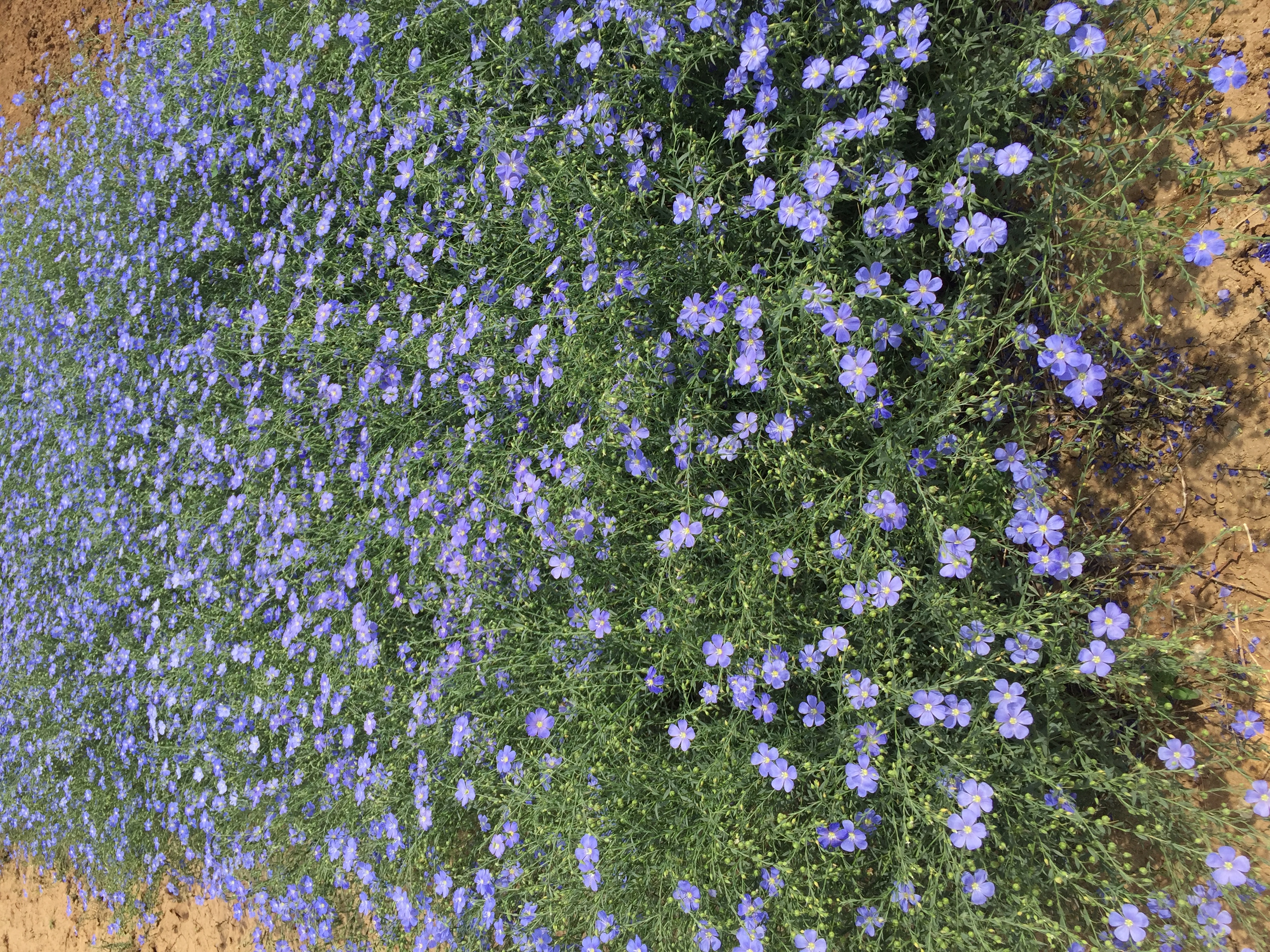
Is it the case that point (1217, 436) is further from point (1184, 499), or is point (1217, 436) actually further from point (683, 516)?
point (683, 516)

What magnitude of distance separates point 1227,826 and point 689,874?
4.45 feet

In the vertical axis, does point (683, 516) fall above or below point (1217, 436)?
above

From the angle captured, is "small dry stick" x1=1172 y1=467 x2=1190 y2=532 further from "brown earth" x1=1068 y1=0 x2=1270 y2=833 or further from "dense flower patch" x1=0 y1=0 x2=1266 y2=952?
"dense flower patch" x1=0 y1=0 x2=1266 y2=952

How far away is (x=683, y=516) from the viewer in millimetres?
2012

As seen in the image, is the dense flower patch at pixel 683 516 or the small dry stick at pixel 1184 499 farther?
the small dry stick at pixel 1184 499

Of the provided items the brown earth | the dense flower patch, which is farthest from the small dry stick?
the dense flower patch

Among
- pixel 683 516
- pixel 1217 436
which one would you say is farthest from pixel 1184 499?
pixel 683 516

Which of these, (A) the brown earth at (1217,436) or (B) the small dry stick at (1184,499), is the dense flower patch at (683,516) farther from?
(B) the small dry stick at (1184,499)

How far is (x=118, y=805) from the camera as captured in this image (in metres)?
3.92

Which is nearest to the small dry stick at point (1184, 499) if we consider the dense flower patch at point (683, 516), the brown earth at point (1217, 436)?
the brown earth at point (1217, 436)

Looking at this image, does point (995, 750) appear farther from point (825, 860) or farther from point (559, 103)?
point (559, 103)

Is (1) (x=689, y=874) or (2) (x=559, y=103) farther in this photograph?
(2) (x=559, y=103)

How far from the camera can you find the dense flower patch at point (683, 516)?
6.01ft

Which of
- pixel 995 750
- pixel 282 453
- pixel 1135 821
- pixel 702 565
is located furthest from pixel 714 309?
pixel 282 453
